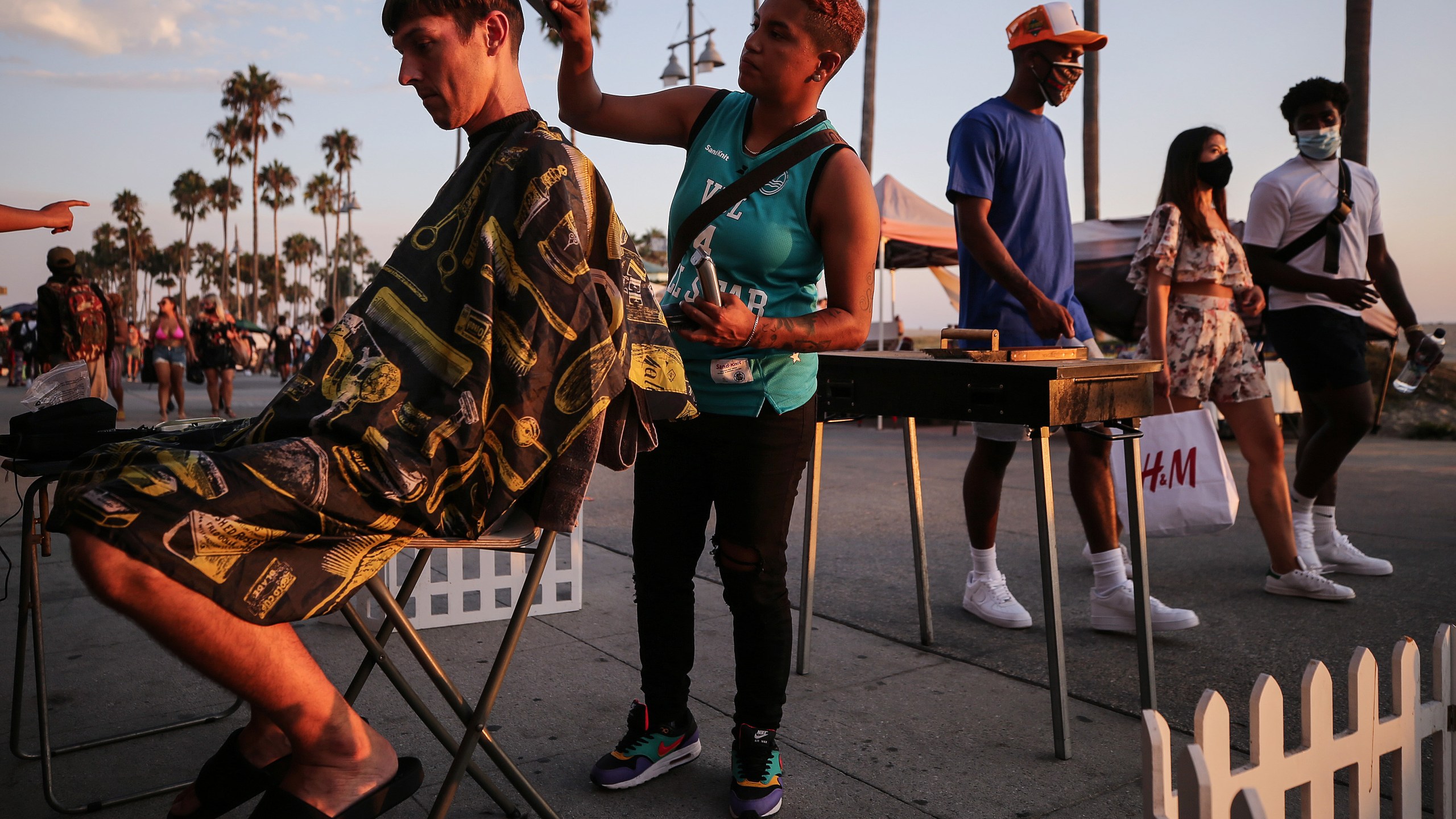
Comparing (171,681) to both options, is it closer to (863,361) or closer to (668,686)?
(668,686)

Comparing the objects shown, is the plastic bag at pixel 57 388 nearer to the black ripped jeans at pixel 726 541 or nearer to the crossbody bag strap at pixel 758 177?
the black ripped jeans at pixel 726 541

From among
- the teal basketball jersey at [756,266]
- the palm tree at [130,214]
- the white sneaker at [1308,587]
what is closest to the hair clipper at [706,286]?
the teal basketball jersey at [756,266]

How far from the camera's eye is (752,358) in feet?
8.00

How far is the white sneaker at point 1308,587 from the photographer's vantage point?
13.9 feet

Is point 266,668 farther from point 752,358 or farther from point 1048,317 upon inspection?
point 1048,317

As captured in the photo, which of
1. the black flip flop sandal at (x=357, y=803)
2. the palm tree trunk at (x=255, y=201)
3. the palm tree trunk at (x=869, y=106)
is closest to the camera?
the black flip flop sandal at (x=357, y=803)

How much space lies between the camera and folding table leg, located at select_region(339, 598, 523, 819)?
1.96 meters

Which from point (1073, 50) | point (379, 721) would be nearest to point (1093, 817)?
point (379, 721)

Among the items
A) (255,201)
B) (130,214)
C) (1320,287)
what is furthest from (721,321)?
(130,214)

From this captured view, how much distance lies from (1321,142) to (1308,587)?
2016mm

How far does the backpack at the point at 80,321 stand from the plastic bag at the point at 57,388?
658cm

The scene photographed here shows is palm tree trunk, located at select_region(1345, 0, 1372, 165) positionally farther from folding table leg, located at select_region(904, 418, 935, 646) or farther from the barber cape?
the barber cape

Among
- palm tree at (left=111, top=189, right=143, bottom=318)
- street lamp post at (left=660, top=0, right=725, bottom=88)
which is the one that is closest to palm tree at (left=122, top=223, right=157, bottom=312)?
palm tree at (left=111, top=189, right=143, bottom=318)

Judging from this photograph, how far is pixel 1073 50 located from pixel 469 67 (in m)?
2.53
